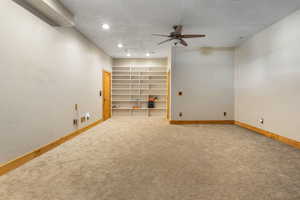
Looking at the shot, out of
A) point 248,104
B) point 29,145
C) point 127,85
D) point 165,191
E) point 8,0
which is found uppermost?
point 8,0

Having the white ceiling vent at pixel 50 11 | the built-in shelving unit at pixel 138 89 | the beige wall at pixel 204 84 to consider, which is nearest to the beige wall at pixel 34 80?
the white ceiling vent at pixel 50 11

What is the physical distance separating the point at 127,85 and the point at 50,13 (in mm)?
4885

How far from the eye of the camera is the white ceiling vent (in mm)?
2514

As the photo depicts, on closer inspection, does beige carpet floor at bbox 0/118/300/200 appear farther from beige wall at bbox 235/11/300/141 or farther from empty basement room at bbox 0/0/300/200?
beige wall at bbox 235/11/300/141

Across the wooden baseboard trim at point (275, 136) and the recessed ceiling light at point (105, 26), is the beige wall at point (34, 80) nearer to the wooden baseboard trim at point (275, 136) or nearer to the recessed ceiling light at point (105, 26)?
the recessed ceiling light at point (105, 26)

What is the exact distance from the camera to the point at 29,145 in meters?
2.60

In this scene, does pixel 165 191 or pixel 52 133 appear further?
pixel 52 133

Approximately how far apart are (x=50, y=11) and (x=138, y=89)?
496 cm

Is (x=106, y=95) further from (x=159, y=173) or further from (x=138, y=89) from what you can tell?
(x=159, y=173)

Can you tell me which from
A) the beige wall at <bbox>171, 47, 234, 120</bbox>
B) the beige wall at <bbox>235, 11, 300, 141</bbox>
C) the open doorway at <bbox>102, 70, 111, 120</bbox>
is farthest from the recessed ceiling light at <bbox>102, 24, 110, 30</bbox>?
the beige wall at <bbox>235, 11, 300, 141</bbox>

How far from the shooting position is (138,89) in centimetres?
743

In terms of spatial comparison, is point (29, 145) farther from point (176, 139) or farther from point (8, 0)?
point (176, 139)

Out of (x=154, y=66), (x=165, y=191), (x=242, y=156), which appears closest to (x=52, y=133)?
(x=165, y=191)

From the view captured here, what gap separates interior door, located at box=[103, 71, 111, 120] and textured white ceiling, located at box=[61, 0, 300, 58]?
1.97m
